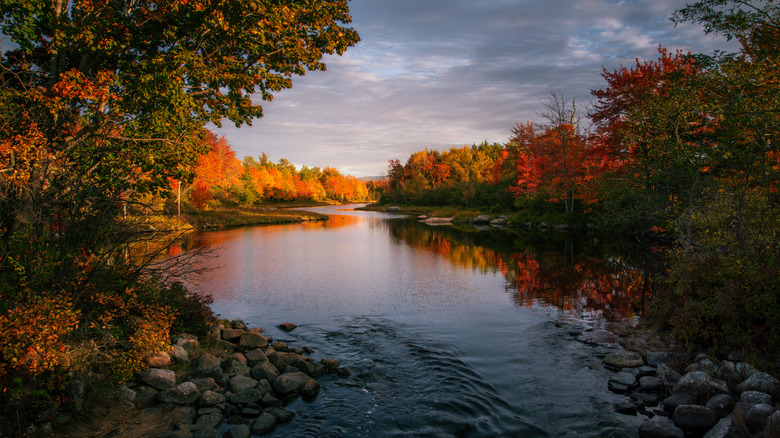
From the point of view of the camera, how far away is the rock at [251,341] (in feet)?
31.9

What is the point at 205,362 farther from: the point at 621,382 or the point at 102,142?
the point at 621,382

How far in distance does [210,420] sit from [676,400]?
7.68 metres

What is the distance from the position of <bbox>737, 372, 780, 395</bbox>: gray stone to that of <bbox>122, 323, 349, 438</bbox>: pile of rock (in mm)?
6948

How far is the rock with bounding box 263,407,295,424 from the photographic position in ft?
22.3

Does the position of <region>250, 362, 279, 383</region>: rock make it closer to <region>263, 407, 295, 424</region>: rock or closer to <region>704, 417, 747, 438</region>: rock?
<region>263, 407, 295, 424</region>: rock

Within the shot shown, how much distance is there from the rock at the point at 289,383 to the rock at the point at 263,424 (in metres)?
0.89

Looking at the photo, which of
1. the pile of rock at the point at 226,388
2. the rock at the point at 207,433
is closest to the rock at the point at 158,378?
the pile of rock at the point at 226,388

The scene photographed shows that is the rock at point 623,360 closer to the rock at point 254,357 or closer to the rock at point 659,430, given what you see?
the rock at point 659,430

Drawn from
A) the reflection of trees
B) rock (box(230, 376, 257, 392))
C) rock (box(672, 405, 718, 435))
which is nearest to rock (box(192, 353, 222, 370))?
rock (box(230, 376, 257, 392))

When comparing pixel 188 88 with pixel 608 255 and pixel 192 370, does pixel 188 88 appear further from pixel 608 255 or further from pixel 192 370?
pixel 608 255

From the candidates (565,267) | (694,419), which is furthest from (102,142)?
(565,267)

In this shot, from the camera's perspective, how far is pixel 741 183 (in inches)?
464

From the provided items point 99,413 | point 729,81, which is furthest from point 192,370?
point 729,81

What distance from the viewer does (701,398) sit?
682 cm
